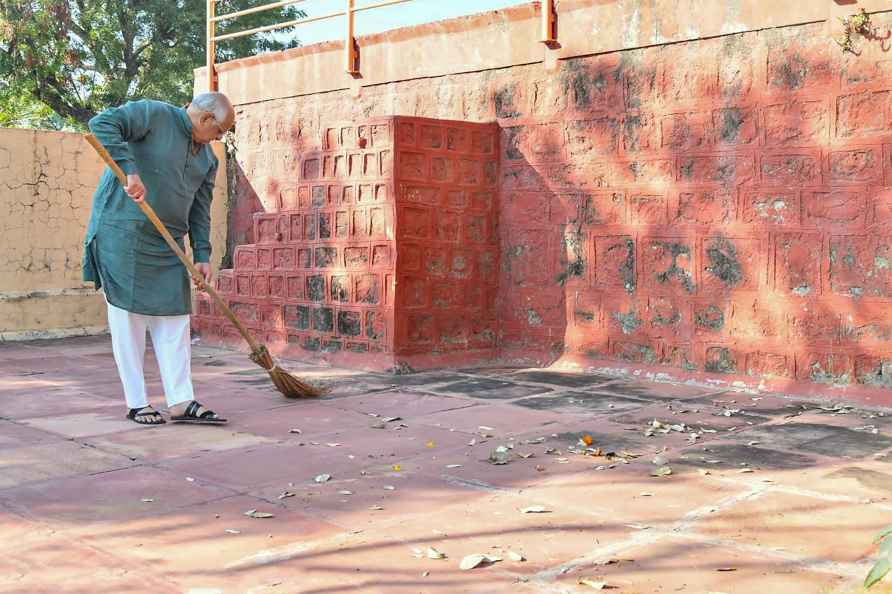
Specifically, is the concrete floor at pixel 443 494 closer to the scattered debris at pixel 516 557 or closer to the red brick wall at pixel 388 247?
the scattered debris at pixel 516 557

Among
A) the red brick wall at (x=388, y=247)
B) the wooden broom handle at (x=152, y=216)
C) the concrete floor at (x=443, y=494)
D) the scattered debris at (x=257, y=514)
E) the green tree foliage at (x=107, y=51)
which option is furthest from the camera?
the green tree foliage at (x=107, y=51)

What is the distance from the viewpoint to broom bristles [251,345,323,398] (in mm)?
→ 5348

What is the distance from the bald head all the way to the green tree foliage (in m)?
15.7

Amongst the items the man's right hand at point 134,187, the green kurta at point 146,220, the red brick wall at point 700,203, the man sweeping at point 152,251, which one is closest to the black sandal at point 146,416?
the man sweeping at point 152,251

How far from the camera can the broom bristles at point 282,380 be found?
535cm

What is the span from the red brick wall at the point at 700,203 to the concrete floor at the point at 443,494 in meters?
0.57

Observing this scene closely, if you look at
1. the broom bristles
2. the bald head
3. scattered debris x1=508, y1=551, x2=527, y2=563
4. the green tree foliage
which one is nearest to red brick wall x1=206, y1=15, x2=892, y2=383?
the broom bristles

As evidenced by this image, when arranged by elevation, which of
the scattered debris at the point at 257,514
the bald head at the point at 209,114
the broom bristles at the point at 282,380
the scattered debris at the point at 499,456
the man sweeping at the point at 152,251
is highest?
the bald head at the point at 209,114

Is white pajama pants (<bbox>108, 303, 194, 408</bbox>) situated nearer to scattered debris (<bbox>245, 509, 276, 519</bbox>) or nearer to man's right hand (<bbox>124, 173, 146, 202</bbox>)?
man's right hand (<bbox>124, 173, 146, 202</bbox>)

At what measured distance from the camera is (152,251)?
4785 mm

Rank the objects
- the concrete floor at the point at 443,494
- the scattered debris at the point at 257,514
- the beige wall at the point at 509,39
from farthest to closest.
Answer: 1. the beige wall at the point at 509,39
2. the scattered debris at the point at 257,514
3. the concrete floor at the point at 443,494

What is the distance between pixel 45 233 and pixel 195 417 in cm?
469

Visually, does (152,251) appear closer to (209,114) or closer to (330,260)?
(209,114)

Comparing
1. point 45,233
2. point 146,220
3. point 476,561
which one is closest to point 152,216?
point 146,220
